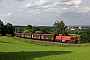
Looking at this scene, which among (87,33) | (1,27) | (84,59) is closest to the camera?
(84,59)

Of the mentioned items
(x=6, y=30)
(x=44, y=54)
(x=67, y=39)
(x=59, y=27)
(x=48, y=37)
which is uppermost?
(x=59, y=27)

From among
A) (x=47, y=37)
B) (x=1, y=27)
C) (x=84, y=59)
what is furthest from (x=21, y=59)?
(x=1, y=27)

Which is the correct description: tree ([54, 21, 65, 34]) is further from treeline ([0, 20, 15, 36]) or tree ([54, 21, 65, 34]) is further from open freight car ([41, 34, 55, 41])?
open freight car ([41, 34, 55, 41])

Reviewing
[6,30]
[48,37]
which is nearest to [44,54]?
[48,37]

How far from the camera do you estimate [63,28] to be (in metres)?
146

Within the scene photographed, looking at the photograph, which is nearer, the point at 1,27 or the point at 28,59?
the point at 28,59

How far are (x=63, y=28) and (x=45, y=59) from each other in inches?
4859

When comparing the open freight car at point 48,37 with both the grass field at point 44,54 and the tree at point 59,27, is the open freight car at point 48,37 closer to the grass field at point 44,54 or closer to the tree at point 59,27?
the grass field at point 44,54

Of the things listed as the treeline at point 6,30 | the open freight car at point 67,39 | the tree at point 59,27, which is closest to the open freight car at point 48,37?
the open freight car at point 67,39

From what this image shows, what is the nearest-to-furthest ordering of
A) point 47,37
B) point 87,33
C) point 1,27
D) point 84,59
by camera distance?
1. point 84,59
2. point 47,37
3. point 87,33
4. point 1,27

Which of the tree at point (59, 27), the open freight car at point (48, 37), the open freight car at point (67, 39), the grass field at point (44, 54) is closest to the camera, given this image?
the grass field at point (44, 54)

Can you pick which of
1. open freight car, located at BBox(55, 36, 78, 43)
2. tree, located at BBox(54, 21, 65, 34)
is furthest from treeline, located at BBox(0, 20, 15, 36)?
open freight car, located at BBox(55, 36, 78, 43)

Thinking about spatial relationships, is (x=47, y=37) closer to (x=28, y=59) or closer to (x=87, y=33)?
(x=87, y=33)

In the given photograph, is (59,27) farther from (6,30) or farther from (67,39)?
(67,39)
